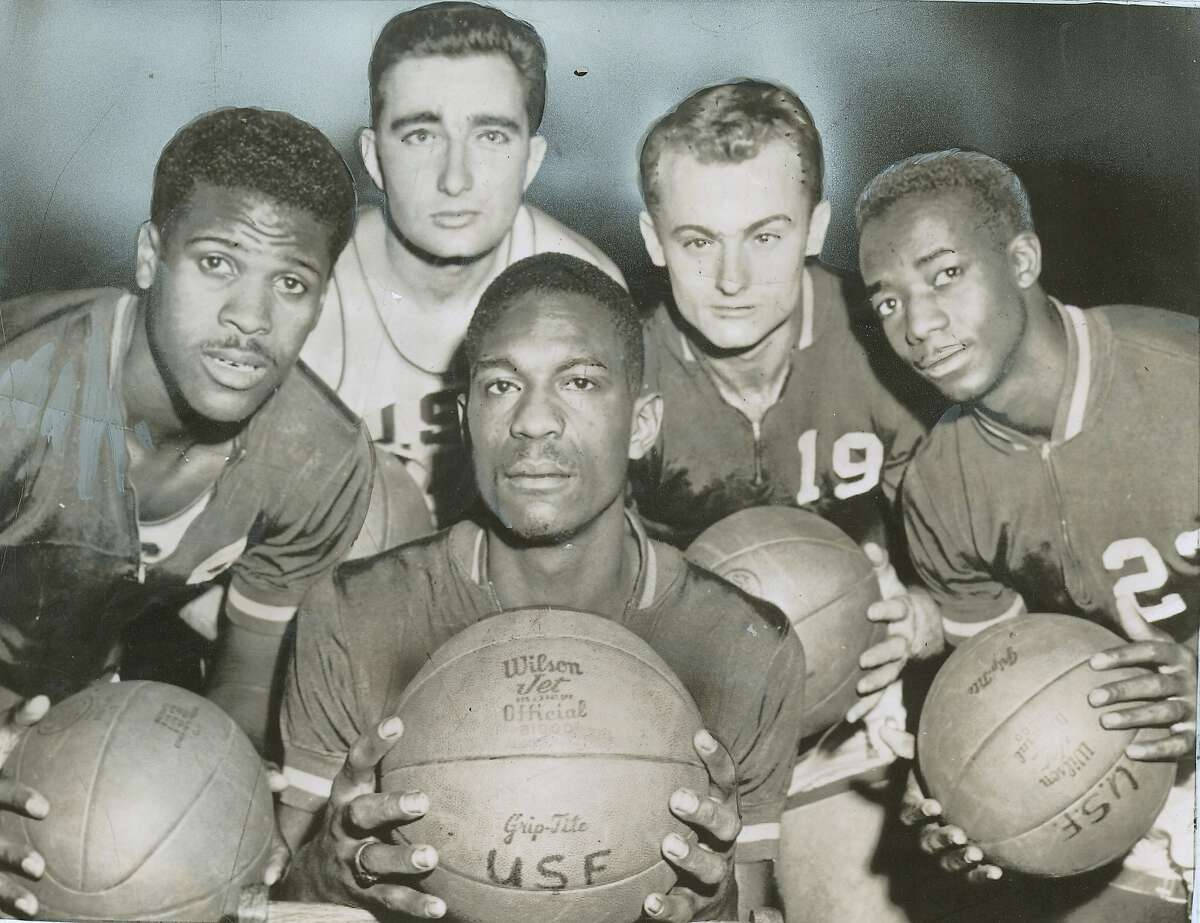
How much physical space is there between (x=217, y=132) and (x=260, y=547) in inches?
44.1

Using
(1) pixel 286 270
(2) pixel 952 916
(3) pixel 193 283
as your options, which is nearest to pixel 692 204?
(1) pixel 286 270

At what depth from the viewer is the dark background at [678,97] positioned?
11.4 ft

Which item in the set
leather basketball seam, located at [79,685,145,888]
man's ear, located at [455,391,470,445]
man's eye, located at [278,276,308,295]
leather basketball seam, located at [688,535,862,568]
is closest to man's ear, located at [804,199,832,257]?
leather basketball seam, located at [688,535,862,568]

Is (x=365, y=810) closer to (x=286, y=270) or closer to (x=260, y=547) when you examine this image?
(x=260, y=547)

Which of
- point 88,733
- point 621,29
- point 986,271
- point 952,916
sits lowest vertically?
point 952,916

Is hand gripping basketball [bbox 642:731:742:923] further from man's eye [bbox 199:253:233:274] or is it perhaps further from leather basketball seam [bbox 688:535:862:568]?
man's eye [bbox 199:253:233:274]

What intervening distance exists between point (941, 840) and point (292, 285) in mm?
2169

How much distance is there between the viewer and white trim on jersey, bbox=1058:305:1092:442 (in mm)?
3404

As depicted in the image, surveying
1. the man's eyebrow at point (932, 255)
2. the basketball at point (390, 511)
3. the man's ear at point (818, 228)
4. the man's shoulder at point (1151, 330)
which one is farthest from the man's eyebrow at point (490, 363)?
the man's shoulder at point (1151, 330)

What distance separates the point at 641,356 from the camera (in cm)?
334

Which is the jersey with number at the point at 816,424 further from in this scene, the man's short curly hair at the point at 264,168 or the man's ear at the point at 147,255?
the man's ear at the point at 147,255

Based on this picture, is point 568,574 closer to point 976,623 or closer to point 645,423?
point 645,423

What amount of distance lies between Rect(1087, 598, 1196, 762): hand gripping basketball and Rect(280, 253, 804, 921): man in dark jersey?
0.76 metres

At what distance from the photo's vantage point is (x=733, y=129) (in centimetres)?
344
